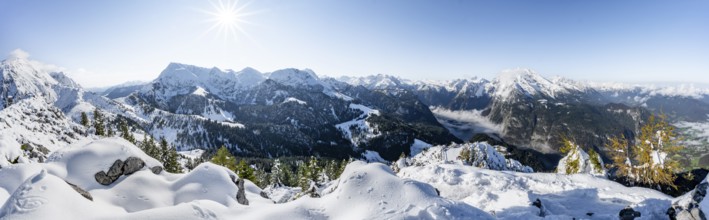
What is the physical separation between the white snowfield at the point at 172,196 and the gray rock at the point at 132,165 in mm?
431

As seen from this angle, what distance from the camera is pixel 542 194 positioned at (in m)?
28.6

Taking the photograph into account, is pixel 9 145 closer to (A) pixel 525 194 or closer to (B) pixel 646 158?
(A) pixel 525 194

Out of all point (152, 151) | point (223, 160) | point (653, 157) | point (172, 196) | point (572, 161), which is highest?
point (172, 196)

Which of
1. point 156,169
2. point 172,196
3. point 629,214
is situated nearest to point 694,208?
point 629,214

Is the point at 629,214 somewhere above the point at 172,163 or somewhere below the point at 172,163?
above

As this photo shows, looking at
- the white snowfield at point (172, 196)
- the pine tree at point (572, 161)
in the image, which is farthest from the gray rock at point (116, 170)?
the pine tree at point (572, 161)

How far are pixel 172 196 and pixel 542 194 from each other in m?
32.1

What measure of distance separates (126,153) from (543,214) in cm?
3344

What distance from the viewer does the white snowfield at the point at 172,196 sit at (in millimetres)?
14336

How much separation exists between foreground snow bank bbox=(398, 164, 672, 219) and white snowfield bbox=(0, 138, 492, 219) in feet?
25.9

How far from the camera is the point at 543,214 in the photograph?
21000 millimetres

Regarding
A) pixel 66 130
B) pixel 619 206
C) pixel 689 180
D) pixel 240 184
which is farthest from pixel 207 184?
pixel 66 130

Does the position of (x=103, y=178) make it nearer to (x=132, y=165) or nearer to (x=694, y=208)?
(x=132, y=165)

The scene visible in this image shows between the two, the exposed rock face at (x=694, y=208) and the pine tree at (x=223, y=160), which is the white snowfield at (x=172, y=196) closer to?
the exposed rock face at (x=694, y=208)
